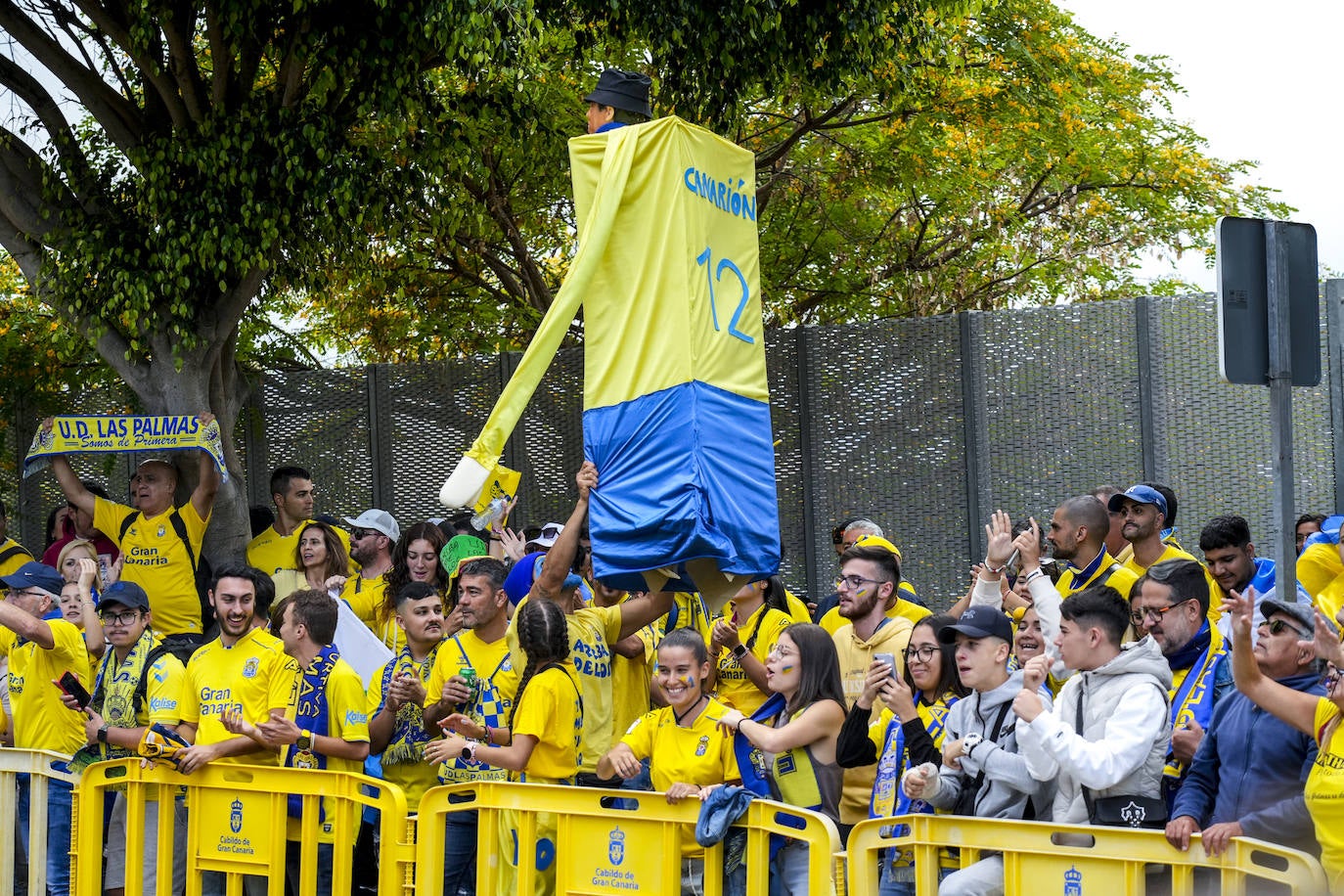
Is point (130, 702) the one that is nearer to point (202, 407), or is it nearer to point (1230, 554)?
point (202, 407)

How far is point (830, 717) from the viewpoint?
635cm

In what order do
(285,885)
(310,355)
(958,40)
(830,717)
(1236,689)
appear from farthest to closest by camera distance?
(310,355) → (958,40) → (285,885) → (830,717) → (1236,689)

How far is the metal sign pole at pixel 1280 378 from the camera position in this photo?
656cm

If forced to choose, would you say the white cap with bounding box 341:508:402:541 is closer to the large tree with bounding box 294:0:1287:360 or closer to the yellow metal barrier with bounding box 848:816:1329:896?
the large tree with bounding box 294:0:1287:360

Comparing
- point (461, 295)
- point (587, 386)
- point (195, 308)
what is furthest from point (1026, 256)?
point (587, 386)

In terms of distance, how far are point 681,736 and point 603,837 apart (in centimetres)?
59

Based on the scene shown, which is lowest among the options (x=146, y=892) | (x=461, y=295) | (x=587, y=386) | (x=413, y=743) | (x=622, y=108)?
(x=146, y=892)

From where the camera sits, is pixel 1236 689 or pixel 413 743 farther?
pixel 413 743

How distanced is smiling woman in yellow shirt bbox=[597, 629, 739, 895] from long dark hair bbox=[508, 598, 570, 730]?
47 centimetres

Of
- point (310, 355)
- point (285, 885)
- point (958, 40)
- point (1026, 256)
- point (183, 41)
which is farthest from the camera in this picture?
point (1026, 256)

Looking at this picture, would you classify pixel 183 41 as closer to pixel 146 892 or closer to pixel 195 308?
pixel 195 308

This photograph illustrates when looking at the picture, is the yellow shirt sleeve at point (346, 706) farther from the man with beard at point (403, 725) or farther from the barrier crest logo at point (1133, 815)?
the barrier crest logo at point (1133, 815)

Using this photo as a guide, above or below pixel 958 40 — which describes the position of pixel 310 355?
below

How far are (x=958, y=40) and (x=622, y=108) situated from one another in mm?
8447
